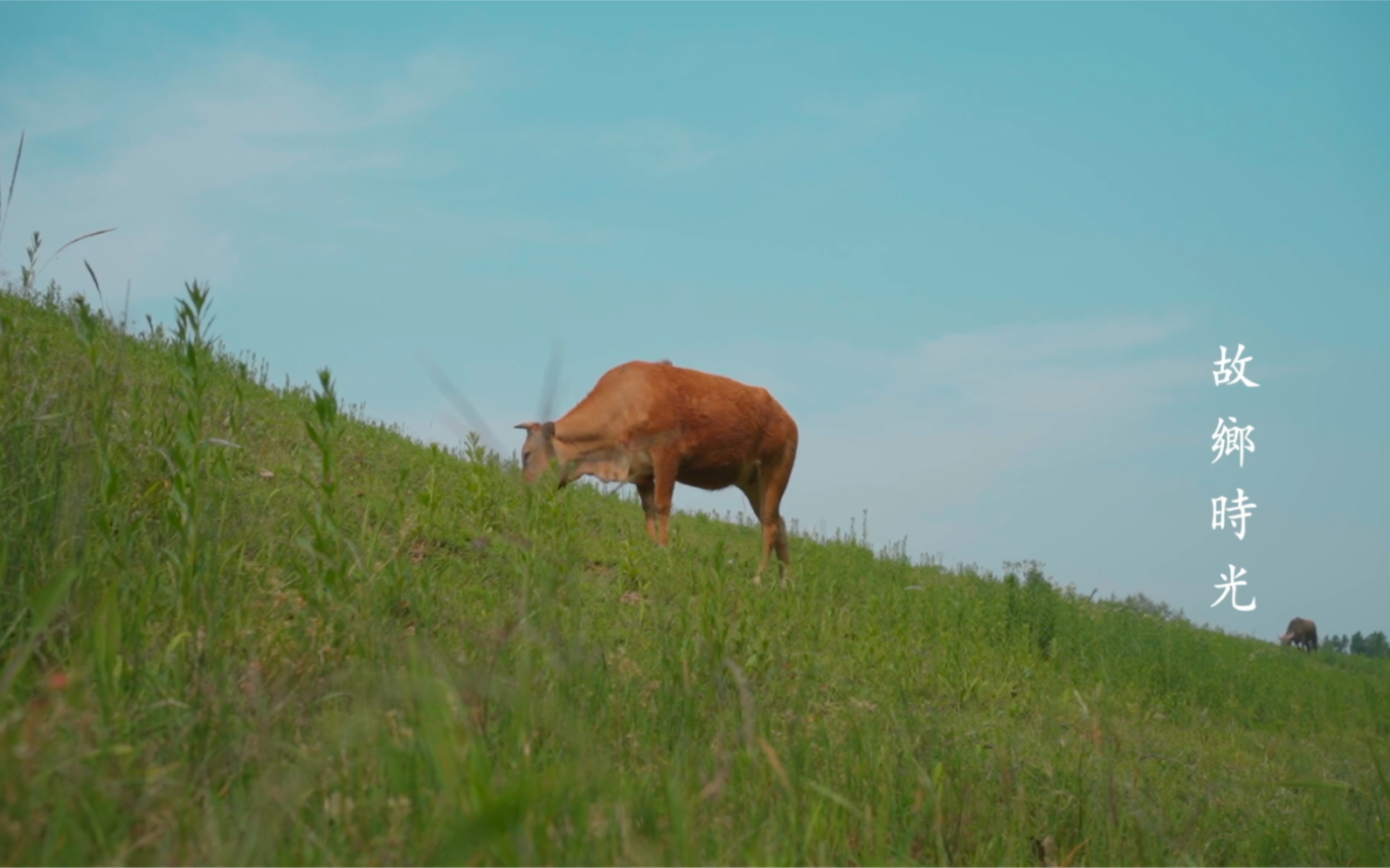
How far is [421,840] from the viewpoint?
7.68 feet

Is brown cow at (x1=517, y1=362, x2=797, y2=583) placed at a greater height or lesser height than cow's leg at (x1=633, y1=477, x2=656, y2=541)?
greater

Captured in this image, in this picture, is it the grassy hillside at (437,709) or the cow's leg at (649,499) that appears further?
the cow's leg at (649,499)

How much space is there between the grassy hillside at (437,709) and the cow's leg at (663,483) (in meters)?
3.49

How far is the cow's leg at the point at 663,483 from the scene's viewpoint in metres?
11.7

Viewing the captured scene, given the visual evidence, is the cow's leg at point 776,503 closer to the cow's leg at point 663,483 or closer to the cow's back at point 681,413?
the cow's back at point 681,413

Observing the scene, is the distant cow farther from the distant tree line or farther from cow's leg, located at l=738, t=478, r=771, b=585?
cow's leg, located at l=738, t=478, r=771, b=585

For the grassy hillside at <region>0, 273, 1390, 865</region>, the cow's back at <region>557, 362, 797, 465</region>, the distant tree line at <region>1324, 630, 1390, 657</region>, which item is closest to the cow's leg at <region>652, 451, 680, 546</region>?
the cow's back at <region>557, 362, 797, 465</region>

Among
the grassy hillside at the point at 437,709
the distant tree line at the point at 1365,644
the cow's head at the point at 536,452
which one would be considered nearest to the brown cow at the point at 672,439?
the cow's head at the point at 536,452

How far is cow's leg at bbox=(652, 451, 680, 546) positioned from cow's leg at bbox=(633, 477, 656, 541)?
0.17 ft

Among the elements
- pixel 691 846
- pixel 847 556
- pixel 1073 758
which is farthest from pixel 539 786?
pixel 847 556

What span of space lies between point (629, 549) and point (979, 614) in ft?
13.5

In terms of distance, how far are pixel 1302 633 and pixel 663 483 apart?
1420 inches

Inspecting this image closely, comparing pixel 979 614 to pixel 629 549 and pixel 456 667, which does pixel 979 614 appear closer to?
pixel 629 549

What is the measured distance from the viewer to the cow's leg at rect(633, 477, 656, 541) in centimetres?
1172
